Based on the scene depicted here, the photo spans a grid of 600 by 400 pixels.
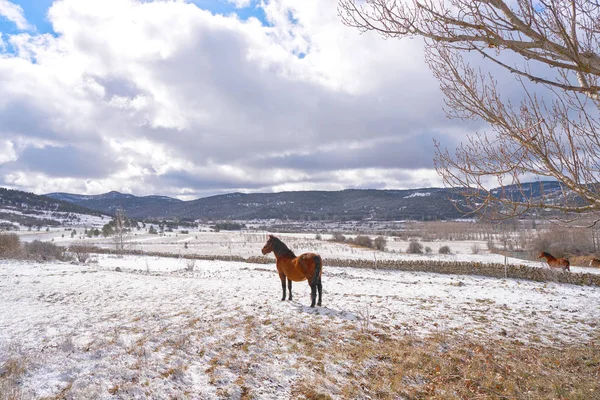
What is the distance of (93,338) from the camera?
6043 millimetres

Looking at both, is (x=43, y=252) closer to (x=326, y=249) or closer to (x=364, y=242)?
(x=326, y=249)

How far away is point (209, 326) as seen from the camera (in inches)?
274

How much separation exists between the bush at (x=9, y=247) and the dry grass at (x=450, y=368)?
26066mm

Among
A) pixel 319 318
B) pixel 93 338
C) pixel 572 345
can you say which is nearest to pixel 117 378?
pixel 93 338

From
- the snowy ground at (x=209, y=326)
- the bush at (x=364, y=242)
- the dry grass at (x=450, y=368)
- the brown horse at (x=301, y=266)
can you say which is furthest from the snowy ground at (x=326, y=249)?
the dry grass at (x=450, y=368)

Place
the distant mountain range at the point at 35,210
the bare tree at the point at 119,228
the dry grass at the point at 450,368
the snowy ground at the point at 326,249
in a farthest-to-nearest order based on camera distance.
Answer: the distant mountain range at the point at 35,210 → the bare tree at the point at 119,228 → the snowy ground at the point at 326,249 → the dry grass at the point at 450,368

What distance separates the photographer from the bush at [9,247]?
73.9ft

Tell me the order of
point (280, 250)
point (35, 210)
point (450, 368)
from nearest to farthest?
point (450, 368)
point (280, 250)
point (35, 210)

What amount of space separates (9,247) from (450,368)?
1259 inches

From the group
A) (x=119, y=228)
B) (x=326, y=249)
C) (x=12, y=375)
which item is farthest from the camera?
(x=326, y=249)

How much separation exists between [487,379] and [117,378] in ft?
19.0

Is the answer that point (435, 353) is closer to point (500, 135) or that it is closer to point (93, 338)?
point (500, 135)

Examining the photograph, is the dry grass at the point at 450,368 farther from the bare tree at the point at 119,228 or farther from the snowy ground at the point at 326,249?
the bare tree at the point at 119,228

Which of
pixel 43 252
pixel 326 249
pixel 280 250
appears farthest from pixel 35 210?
pixel 280 250
